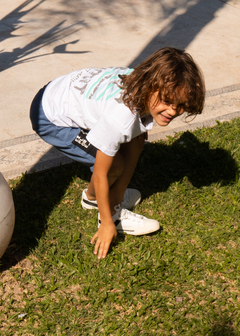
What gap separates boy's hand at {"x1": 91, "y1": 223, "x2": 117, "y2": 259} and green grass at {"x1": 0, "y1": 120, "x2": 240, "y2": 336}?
0.26 feet

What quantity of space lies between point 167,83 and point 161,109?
17 centimetres

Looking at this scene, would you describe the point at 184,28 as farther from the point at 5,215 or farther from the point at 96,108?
the point at 5,215

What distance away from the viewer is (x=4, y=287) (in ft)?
8.58

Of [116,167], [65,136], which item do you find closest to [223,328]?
[116,167]

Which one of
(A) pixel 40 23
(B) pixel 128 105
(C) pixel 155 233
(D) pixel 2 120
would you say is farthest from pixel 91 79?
(A) pixel 40 23

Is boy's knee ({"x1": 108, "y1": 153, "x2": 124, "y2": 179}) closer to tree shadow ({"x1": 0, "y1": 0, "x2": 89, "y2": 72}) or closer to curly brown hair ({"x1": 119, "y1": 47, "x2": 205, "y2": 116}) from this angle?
curly brown hair ({"x1": 119, "y1": 47, "x2": 205, "y2": 116})

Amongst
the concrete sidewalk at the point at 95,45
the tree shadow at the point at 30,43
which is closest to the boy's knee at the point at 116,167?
the concrete sidewalk at the point at 95,45

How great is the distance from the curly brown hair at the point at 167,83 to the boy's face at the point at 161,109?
0.02m

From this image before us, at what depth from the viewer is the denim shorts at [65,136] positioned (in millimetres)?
2812

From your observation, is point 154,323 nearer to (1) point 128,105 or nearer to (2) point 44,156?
(1) point 128,105

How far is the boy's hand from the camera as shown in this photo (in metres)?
2.67

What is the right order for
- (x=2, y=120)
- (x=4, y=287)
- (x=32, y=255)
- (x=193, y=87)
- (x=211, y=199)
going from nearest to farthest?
(x=193, y=87) < (x=4, y=287) < (x=32, y=255) < (x=211, y=199) < (x=2, y=120)

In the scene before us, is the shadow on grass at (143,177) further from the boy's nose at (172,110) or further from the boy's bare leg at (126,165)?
the boy's nose at (172,110)

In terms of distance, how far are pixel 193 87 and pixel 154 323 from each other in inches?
55.9
